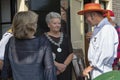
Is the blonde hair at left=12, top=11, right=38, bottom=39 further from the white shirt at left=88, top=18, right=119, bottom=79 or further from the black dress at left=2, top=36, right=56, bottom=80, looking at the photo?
the white shirt at left=88, top=18, right=119, bottom=79

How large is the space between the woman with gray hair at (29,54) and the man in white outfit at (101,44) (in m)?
0.72

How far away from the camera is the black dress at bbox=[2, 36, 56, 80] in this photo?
361 centimetres

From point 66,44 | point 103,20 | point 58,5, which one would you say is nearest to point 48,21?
point 66,44

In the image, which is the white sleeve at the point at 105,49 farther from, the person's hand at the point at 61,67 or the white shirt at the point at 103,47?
the person's hand at the point at 61,67

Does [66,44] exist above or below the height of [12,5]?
below

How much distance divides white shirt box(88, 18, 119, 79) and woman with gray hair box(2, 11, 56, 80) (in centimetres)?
72

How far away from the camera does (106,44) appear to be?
13.6ft

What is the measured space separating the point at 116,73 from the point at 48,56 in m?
0.92

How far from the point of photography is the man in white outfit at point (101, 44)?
4168mm

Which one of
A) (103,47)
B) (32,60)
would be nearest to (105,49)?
(103,47)

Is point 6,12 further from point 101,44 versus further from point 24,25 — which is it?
point 24,25

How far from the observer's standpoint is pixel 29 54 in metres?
3.62

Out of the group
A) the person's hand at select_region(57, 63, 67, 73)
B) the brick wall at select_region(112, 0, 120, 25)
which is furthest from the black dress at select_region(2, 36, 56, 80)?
the brick wall at select_region(112, 0, 120, 25)

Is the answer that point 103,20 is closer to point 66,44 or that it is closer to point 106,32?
point 106,32
